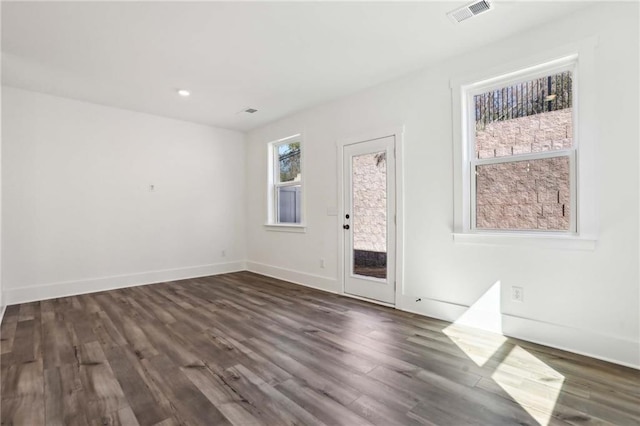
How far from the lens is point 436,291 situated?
3.33 m

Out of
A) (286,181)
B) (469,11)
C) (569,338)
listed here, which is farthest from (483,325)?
(286,181)

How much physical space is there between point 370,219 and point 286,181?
2.03 meters

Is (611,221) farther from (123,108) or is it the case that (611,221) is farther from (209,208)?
(123,108)

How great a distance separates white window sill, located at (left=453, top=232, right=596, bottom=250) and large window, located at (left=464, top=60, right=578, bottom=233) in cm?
14

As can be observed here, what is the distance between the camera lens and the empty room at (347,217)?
6.63ft

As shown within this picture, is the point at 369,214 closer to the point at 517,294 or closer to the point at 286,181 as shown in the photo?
the point at 517,294

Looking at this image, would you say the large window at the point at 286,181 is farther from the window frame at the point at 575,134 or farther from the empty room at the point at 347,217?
the window frame at the point at 575,134

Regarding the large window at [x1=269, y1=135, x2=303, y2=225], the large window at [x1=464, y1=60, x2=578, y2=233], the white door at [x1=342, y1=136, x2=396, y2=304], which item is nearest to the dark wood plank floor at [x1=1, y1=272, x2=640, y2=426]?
the white door at [x1=342, y1=136, x2=396, y2=304]

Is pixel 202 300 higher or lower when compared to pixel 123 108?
lower

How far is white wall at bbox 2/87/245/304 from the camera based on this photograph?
13.1 feet

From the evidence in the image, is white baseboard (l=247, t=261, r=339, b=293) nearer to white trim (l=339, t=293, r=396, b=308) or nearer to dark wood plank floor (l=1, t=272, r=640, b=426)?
white trim (l=339, t=293, r=396, b=308)

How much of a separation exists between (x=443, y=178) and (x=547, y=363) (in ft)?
5.89

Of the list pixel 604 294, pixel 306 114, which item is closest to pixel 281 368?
pixel 604 294

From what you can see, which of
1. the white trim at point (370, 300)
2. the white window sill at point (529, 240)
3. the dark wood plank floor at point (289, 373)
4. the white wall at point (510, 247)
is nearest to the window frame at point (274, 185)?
the white wall at point (510, 247)
